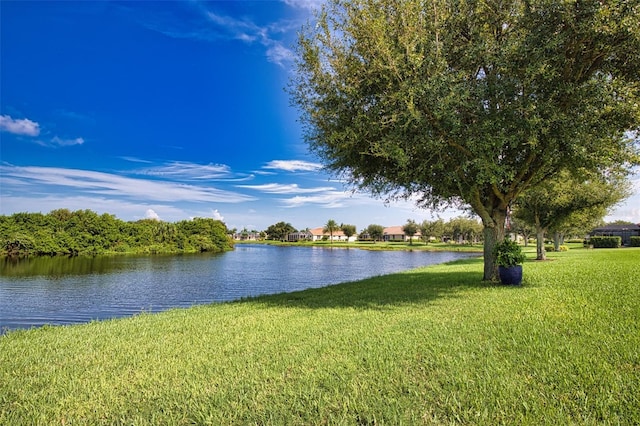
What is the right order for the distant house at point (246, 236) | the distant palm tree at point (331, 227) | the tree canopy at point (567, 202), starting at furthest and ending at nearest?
the distant house at point (246, 236)
the distant palm tree at point (331, 227)
the tree canopy at point (567, 202)

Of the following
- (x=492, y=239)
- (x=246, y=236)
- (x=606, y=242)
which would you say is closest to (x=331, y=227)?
(x=246, y=236)

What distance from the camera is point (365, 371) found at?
14.0 feet

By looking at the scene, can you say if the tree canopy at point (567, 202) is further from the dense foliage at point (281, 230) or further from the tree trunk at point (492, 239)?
the dense foliage at point (281, 230)

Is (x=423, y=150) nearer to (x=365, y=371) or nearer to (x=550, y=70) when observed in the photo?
(x=550, y=70)

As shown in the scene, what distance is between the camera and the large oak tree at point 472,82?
8805mm

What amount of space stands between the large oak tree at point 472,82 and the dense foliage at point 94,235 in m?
68.9

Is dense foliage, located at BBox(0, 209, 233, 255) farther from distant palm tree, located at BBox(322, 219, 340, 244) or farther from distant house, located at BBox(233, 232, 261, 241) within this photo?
distant house, located at BBox(233, 232, 261, 241)

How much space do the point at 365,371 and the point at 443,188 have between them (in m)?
8.05

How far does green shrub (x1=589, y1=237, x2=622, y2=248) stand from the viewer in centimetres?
4462

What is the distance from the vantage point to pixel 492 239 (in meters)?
12.4

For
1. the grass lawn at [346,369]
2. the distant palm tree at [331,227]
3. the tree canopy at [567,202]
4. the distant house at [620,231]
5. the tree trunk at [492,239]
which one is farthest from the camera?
the distant palm tree at [331,227]

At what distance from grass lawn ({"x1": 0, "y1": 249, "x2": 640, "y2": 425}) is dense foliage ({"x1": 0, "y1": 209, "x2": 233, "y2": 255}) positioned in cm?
6765

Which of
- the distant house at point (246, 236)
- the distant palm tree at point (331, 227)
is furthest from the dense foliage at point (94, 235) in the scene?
the distant house at point (246, 236)

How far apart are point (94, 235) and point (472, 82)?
76.1 metres
